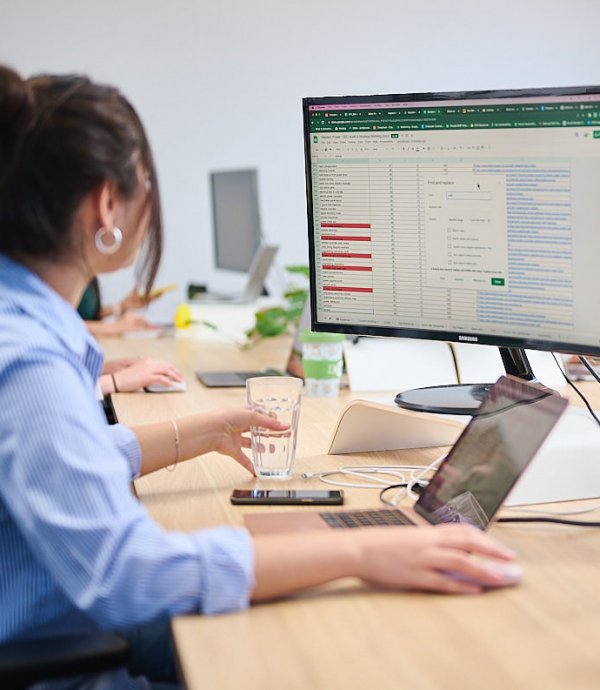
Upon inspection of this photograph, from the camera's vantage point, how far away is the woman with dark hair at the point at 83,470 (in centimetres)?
84

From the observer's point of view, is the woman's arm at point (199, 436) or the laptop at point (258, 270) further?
the laptop at point (258, 270)

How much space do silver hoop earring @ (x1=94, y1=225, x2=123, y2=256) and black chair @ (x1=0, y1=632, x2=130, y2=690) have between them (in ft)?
1.19

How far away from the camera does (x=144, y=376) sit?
2.02 meters

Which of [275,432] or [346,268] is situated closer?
[275,432]

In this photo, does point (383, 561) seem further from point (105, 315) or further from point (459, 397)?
point (105, 315)

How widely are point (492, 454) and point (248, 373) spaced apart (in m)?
1.12

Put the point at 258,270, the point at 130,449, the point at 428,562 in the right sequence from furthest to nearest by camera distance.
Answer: the point at 258,270 < the point at 130,449 < the point at 428,562

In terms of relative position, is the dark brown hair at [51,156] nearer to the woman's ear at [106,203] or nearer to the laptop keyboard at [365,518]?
the woman's ear at [106,203]

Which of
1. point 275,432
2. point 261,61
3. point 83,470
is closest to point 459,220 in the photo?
point 275,432

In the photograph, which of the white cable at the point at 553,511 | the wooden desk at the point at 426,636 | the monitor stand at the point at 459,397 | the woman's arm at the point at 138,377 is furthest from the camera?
the woman's arm at the point at 138,377

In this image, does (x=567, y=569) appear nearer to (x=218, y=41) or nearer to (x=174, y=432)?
(x=174, y=432)

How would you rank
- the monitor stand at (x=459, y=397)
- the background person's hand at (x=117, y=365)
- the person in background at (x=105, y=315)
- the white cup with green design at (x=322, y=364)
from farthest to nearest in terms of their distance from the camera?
the person in background at (x=105, y=315) < the background person's hand at (x=117, y=365) < the white cup with green design at (x=322, y=364) < the monitor stand at (x=459, y=397)

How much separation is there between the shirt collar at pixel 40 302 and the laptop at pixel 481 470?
28 cm

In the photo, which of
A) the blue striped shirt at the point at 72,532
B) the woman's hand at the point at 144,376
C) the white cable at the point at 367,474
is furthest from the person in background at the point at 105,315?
the blue striped shirt at the point at 72,532
